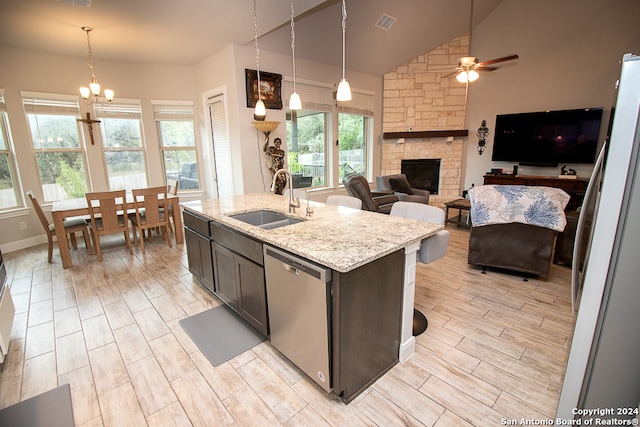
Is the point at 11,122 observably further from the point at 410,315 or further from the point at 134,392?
the point at 410,315

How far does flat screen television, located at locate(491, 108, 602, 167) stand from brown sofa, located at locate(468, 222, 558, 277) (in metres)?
3.50

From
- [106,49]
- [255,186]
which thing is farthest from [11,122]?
[255,186]

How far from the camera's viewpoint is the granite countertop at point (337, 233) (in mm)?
1570

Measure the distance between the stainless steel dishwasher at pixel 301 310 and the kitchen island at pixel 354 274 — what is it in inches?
1.7

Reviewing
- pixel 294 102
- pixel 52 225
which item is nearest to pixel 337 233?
pixel 294 102

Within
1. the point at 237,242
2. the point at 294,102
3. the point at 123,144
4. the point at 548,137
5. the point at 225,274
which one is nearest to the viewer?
the point at 237,242

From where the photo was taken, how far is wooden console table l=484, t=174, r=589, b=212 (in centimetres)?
511

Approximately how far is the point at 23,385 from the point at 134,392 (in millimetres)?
775

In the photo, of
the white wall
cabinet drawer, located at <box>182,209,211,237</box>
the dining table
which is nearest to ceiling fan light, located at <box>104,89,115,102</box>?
the dining table

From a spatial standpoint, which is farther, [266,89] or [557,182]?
[557,182]

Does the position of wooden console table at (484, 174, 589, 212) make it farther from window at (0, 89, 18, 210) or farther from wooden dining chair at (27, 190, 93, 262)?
window at (0, 89, 18, 210)

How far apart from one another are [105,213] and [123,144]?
1.92m

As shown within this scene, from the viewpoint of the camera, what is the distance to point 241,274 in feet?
7.54

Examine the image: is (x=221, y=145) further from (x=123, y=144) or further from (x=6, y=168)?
(x=6, y=168)
